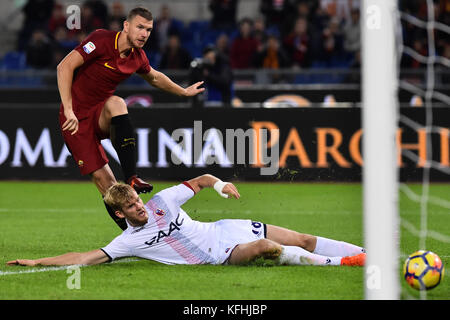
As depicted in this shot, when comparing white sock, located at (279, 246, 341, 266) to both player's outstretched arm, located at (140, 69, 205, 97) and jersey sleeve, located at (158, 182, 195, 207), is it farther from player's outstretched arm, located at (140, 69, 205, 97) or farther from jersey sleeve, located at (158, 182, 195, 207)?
player's outstretched arm, located at (140, 69, 205, 97)

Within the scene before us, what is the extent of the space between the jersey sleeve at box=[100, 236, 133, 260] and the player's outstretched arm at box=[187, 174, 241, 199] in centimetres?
67

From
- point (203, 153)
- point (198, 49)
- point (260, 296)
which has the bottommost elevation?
point (260, 296)

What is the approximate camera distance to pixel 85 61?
6.84m

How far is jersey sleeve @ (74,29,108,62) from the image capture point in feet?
22.4

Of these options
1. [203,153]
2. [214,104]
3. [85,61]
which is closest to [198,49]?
[214,104]

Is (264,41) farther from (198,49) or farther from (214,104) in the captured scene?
(214,104)

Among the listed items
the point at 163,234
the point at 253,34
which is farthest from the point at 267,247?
the point at 253,34

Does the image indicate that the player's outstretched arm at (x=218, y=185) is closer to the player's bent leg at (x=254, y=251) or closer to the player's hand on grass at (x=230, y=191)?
the player's hand on grass at (x=230, y=191)

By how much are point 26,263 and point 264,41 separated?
10597 mm

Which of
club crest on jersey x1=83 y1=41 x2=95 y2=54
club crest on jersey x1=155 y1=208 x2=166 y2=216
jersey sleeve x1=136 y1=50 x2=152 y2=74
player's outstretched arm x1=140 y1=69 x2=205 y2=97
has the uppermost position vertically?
club crest on jersey x1=83 y1=41 x2=95 y2=54

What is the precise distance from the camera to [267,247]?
20.2 feet

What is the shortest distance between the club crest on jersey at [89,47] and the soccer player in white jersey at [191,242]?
50.0 inches

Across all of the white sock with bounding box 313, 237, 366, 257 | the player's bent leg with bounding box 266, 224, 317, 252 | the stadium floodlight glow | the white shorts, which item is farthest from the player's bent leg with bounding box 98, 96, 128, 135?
the stadium floodlight glow

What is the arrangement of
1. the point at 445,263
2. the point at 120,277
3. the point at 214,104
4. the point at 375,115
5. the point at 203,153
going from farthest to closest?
1. the point at 214,104
2. the point at 203,153
3. the point at 445,263
4. the point at 120,277
5. the point at 375,115
